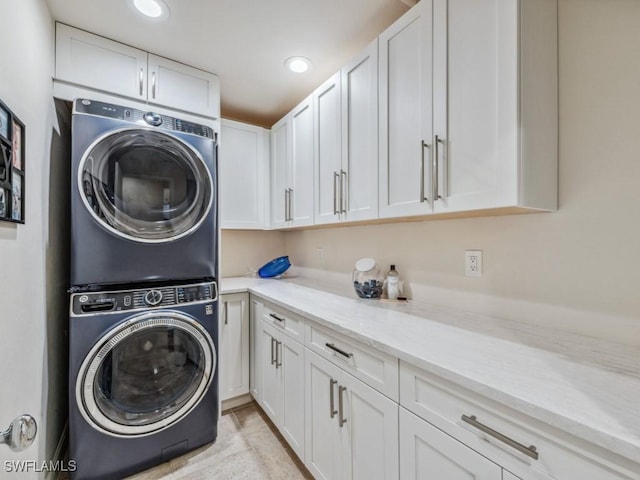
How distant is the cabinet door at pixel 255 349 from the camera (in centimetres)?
200

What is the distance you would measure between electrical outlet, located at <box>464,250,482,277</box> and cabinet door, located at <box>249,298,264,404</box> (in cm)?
128

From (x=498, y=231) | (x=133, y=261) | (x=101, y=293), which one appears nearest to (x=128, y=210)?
(x=133, y=261)

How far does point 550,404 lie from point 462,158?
2.67 feet

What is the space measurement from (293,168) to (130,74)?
3.75 ft

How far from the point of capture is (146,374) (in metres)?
1.54

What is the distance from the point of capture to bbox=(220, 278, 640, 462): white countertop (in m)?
0.58

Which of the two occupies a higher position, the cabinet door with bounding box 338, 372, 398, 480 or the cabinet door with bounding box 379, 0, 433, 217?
Answer: the cabinet door with bounding box 379, 0, 433, 217

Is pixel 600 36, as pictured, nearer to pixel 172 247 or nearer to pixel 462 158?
pixel 462 158

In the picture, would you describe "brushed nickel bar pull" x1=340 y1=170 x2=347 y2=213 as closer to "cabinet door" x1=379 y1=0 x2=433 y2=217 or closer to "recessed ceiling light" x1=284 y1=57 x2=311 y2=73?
"cabinet door" x1=379 y1=0 x2=433 y2=217

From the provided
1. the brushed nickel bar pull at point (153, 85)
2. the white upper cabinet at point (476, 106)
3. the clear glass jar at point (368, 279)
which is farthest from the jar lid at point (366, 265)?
the brushed nickel bar pull at point (153, 85)

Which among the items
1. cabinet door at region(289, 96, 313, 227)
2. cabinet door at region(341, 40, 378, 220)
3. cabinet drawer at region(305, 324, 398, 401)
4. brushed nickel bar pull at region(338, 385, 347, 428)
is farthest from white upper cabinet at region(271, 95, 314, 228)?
brushed nickel bar pull at region(338, 385, 347, 428)

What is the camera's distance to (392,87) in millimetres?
1370

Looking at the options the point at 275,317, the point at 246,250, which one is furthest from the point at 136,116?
the point at 246,250

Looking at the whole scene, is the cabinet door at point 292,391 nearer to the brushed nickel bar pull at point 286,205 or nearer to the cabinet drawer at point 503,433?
the cabinet drawer at point 503,433
